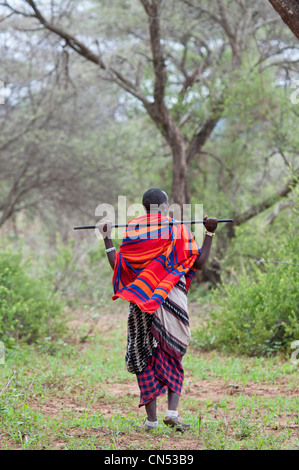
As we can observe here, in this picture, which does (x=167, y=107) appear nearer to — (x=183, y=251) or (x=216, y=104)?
(x=216, y=104)

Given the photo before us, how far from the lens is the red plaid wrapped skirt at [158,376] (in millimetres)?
3588

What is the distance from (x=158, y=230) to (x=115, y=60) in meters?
8.03

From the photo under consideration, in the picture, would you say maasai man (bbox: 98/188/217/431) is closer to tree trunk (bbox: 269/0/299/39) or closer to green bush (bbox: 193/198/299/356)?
tree trunk (bbox: 269/0/299/39)

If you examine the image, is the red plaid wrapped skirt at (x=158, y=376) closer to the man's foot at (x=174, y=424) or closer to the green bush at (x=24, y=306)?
the man's foot at (x=174, y=424)

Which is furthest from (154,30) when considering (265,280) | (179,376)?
(179,376)

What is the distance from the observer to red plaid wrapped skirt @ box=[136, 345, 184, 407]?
11.8 feet

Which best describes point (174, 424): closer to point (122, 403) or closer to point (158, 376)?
point (158, 376)

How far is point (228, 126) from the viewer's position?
12.9 m

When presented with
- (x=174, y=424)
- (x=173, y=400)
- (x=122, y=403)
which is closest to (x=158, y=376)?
(x=173, y=400)

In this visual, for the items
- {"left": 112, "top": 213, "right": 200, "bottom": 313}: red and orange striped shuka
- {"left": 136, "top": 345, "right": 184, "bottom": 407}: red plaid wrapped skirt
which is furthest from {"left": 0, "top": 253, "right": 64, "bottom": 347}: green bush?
{"left": 136, "top": 345, "right": 184, "bottom": 407}: red plaid wrapped skirt

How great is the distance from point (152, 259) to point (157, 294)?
27cm

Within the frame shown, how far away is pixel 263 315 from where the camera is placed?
648 centimetres

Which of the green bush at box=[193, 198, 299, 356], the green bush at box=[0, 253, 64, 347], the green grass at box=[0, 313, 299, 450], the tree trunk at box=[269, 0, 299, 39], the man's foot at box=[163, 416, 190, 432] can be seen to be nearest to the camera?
the green grass at box=[0, 313, 299, 450]

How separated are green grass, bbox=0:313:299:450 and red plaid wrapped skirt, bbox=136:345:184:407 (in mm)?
251
